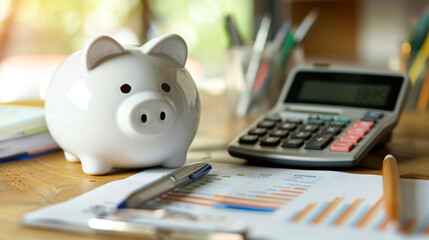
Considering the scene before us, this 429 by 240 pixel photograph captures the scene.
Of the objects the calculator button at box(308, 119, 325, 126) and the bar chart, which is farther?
the calculator button at box(308, 119, 325, 126)

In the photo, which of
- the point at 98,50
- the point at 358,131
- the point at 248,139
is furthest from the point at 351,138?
the point at 98,50

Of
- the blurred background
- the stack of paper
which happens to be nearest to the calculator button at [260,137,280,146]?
the stack of paper

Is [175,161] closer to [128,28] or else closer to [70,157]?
[70,157]

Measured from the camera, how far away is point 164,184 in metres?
0.55

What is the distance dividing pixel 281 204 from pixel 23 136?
41cm

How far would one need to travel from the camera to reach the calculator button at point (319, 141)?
704mm

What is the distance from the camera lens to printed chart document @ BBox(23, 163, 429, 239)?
457 millimetres

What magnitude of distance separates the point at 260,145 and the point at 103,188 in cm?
23

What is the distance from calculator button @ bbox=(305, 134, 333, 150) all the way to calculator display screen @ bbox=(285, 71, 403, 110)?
0.46 feet

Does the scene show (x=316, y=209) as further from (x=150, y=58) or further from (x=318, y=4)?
(x=318, y=4)

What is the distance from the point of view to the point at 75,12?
273 centimetres

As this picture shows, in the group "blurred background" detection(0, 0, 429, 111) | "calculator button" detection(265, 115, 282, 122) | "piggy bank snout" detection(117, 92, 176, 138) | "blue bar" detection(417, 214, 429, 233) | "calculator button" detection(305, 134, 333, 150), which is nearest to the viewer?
"blue bar" detection(417, 214, 429, 233)

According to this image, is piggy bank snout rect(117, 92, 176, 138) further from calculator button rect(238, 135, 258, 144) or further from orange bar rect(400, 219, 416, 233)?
orange bar rect(400, 219, 416, 233)

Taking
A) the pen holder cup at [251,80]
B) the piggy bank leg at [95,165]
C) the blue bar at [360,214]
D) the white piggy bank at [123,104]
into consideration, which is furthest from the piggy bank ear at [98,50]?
the pen holder cup at [251,80]
